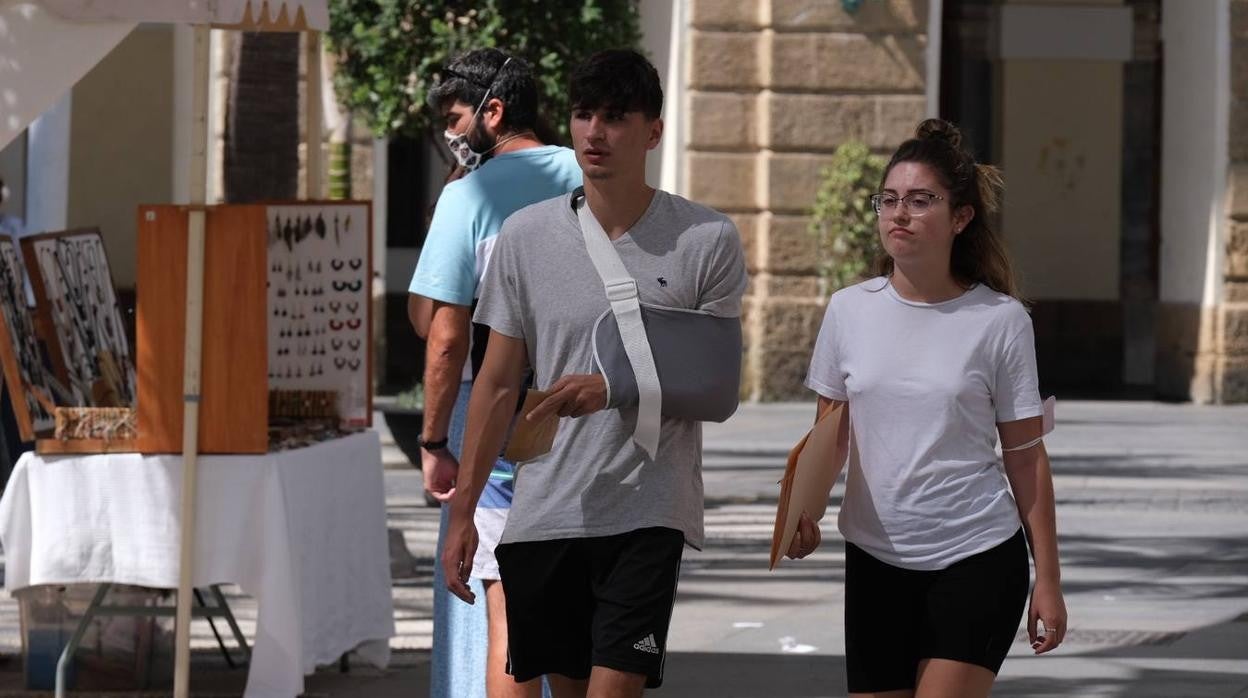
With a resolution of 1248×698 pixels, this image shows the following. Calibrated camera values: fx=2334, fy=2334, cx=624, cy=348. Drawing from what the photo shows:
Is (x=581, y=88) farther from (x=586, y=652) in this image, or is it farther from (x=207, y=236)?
(x=207, y=236)

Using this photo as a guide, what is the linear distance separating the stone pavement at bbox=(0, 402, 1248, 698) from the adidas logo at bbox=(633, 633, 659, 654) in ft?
9.19

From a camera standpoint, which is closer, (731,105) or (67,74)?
(67,74)

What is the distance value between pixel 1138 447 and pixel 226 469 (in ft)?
34.0

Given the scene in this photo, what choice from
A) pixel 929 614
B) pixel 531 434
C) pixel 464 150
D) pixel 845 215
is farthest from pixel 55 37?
pixel 845 215

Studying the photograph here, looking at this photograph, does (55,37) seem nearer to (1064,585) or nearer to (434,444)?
(434,444)

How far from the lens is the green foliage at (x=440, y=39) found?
50.8 feet

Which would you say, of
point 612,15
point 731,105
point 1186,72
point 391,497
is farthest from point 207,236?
point 1186,72

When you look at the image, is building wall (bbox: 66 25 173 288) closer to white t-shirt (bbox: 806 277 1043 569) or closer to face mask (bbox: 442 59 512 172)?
face mask (bbox: 442 59 512 172)

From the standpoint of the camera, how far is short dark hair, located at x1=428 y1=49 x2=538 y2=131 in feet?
18.1

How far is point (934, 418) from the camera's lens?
14.2 feet

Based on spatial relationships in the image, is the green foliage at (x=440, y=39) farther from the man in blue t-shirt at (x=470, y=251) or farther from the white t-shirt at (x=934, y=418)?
the white t-shirt at (x=934, y=418)

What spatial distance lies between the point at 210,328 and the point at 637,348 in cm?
251

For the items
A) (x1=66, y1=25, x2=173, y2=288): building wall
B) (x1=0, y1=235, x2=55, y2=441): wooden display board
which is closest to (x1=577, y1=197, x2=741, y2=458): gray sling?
(x1=0, y1=235, x2=55, y2=441): wooden display board

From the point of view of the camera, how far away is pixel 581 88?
4.43 metres
